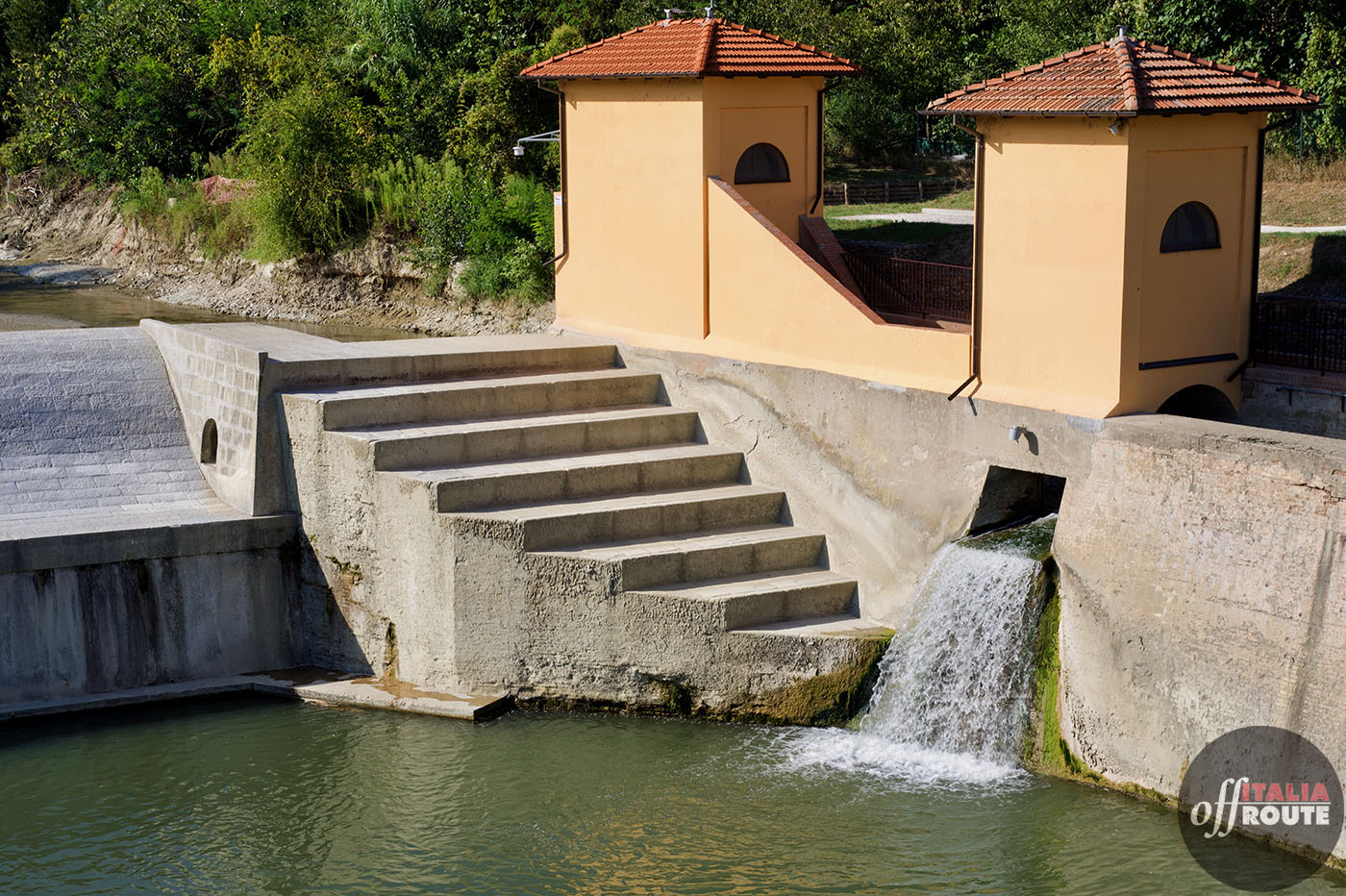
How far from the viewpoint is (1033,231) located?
1310 centimetres

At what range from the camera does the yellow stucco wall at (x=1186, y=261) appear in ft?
41.2

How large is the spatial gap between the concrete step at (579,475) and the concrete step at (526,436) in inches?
4.3

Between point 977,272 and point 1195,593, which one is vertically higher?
point 977,272

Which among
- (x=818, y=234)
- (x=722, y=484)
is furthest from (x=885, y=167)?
(x=722, y=484)

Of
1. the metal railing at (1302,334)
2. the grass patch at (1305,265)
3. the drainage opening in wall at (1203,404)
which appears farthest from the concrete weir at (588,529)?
the grass patch at (1305,265)

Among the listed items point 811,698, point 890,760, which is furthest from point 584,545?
point 890,760

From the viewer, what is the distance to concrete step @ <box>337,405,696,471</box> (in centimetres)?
1509

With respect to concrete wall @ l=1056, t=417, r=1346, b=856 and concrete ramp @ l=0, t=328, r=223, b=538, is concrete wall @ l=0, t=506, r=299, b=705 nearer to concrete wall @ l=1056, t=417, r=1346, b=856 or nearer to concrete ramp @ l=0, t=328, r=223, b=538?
concrete ramp @ l=0, t=328, r=223, b=538

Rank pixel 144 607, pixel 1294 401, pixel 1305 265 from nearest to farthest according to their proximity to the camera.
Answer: pixel 1294 401
pixel 144 607
pixel 1305 265

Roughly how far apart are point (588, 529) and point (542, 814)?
3.08 meters

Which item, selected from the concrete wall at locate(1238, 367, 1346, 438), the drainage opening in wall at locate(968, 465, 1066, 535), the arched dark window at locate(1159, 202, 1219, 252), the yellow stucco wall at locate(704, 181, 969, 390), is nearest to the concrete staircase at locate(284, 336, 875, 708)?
the yellow stucco wall at locate(704, 181, 969, 390)

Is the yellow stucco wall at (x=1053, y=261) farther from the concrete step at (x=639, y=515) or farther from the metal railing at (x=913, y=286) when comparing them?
the concrete step at (x=639, y=515)

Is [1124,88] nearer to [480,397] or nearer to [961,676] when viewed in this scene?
[961,676]

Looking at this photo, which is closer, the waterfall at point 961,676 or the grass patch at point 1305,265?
the waterfall at point 961,676
